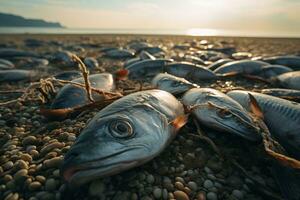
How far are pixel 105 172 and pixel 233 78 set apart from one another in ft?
20.2

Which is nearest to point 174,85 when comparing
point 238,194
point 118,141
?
point 238,194

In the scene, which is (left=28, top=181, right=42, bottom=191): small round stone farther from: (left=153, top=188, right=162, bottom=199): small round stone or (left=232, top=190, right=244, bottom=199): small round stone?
(left=232, top=190, right=244, bottom=199): small round stone

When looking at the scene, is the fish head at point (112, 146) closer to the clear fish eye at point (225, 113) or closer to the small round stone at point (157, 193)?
the small round stone at point (157, 193)

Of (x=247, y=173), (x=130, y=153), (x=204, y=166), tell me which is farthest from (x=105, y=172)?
(x=247, y=173)

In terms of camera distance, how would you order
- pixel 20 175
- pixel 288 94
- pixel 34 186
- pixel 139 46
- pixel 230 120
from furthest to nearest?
pixel 139 46 < pixel 288 94 < pixel 230 120 < pixel 20 175 < pixel 34 186

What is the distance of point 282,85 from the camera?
6.32m

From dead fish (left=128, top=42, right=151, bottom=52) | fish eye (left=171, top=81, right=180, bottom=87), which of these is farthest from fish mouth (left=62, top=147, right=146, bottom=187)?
dead fish (left=128, top=42, right=151, bottom=52)

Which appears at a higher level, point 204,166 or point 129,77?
point 204,166

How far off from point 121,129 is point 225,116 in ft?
4.82

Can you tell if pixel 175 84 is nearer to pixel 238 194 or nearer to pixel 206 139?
pixel 206 139

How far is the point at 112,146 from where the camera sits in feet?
7.61

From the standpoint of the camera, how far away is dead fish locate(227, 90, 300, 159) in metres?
3.24

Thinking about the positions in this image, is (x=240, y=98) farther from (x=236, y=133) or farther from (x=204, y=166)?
(x=204, y=166)

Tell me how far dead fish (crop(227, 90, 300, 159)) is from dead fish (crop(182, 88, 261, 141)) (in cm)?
44
